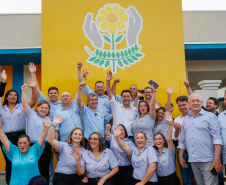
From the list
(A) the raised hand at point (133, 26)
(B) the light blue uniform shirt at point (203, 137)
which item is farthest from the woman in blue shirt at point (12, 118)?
(A) the raised hand at point (133, 26)

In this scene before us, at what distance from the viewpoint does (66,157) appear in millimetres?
4281

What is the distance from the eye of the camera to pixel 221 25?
302 inches

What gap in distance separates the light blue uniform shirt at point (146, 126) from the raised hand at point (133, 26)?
232cm

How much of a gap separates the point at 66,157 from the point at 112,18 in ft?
12.2

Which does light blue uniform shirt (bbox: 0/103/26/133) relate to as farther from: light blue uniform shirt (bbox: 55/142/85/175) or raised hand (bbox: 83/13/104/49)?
raised hand (bbox: 83/13/104/49)

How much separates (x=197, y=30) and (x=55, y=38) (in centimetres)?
411

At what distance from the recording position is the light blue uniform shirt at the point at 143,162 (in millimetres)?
4219

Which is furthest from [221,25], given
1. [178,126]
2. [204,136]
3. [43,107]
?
[43,107]

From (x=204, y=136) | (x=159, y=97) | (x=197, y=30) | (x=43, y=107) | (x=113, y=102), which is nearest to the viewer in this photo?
(x=204, y=136)

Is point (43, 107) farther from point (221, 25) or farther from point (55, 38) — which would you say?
point (221, 25)

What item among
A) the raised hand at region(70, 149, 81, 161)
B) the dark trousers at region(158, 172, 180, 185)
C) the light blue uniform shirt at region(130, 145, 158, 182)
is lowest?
the dark trousers at region(158, 172, 180, 185)

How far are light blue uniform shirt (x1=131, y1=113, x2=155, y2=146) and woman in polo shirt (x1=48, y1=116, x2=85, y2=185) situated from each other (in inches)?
41.7

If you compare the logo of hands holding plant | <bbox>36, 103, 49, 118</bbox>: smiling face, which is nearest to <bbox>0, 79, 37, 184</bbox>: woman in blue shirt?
<bbox>36, 103, 49, 118</bbox>: smiling face

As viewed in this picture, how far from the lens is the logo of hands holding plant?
6344 mm
